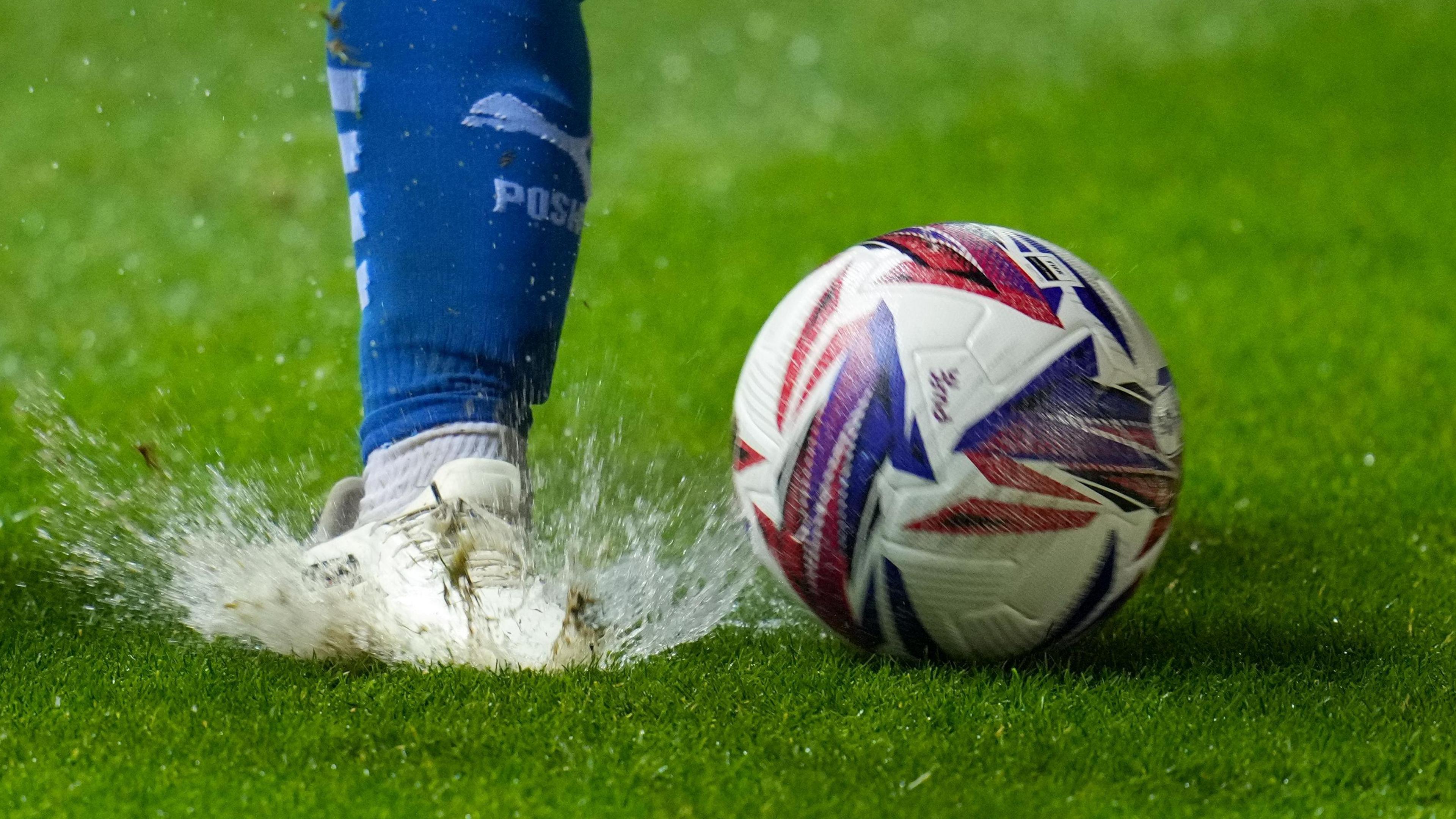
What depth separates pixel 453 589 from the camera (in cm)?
256

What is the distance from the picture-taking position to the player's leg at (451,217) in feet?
9.07

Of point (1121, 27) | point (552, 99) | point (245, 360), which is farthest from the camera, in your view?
point (1121, 27)

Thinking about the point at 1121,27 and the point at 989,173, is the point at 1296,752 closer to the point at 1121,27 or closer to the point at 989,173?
the point at 989,173

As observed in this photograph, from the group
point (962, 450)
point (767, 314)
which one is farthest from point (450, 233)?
point (767, 314)

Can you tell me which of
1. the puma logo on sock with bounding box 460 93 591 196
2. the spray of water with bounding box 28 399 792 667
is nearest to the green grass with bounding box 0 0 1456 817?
the spray of water with bounding box 28 399 792 667

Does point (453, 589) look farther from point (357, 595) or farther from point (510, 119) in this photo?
point (510, 119)

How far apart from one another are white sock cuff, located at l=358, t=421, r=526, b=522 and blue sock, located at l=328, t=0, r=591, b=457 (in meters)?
0.02

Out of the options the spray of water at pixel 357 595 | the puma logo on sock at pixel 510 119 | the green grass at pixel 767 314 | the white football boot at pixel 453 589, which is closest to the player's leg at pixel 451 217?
the puma logo on sock at pixel 510 119

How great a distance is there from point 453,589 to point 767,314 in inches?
120

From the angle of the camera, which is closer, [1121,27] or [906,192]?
[906,192]

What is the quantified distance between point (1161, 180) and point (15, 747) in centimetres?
616

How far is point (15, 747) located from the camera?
223 centimetres

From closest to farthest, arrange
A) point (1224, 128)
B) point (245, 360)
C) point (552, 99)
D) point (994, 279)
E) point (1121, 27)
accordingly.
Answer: point (994, 279) → point (552, 99) → point (245, 360) → point (1224, 128) → point (1121, 27)

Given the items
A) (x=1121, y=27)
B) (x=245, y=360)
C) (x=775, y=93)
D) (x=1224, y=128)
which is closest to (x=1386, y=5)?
(x=1121, y=27)
